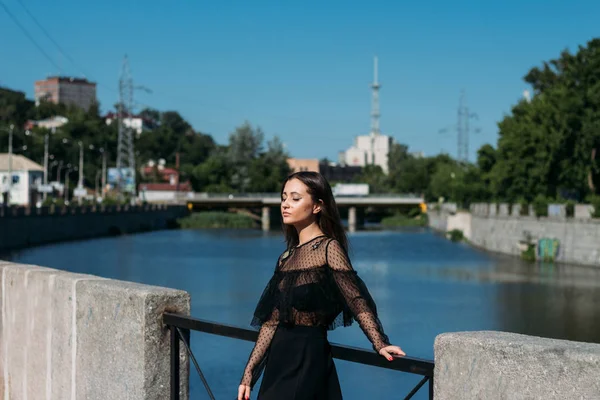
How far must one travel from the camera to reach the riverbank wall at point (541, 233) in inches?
2039

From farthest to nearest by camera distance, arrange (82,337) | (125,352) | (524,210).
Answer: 1. (524,210)
2. (82,337)
3. (125,352)

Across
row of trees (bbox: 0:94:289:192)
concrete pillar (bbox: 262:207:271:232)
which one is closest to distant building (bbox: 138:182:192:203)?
row of trees (bbox: 0:94:289:192)

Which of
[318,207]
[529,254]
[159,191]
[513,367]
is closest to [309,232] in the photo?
[318,207]

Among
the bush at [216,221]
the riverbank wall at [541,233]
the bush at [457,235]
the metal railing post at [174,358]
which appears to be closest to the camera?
the metal railing post at [174,358]

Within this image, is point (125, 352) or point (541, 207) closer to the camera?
point (125, 352)

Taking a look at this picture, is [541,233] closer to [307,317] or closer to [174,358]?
[174,358]

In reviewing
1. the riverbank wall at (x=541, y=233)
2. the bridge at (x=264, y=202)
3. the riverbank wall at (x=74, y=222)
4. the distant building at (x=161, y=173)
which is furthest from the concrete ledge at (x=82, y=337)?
the distant building at (x=161, y=173)

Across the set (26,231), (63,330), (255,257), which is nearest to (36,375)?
(63,330)

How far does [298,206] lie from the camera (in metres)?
4.62

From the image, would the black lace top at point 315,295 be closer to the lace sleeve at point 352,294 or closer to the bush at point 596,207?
the lace sleeve at point 352,294

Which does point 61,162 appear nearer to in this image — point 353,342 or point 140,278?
point 140,278

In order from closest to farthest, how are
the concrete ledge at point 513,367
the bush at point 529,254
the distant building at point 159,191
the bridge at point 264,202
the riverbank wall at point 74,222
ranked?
the concrete ledge at point 513,367, the bush at point 529,254, the riverbank wall at point 74,222, the bridge at point 264,202, the distant building at point 159,191

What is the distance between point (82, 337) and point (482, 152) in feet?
249

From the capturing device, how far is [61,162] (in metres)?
121
